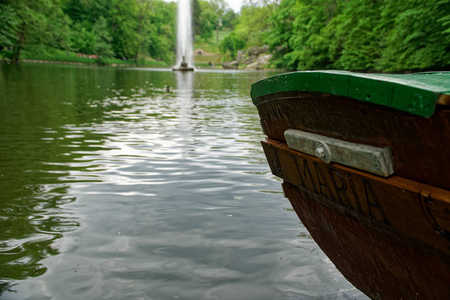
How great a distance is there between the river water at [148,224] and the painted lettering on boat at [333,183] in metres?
0.92

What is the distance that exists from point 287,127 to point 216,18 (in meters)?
147

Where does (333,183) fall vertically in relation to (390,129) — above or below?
below

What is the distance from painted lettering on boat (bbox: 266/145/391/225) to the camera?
1771mm

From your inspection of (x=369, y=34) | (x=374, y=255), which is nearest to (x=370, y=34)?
(x=369, y=34)

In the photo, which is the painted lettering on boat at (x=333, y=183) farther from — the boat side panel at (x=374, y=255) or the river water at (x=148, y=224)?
the river water at (x=148, y=224)

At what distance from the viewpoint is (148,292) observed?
8.75ft

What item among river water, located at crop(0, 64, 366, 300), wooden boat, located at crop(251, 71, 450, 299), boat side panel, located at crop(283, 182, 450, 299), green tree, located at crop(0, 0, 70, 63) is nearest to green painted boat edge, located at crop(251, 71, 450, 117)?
wooden boat, located at crop(251, 71, 450, 299)

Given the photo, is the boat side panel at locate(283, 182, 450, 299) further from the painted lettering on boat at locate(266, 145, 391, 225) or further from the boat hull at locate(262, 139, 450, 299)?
the painted lettering on boat at locate(266, 145, 391, 225)

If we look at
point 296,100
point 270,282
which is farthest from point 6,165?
point 296,100

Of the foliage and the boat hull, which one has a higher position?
the foliage

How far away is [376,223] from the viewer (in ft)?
6.12

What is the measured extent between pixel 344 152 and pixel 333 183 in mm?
254

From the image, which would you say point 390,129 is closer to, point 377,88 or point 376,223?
point 377,88

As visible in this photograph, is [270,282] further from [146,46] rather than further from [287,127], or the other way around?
[146,46]
